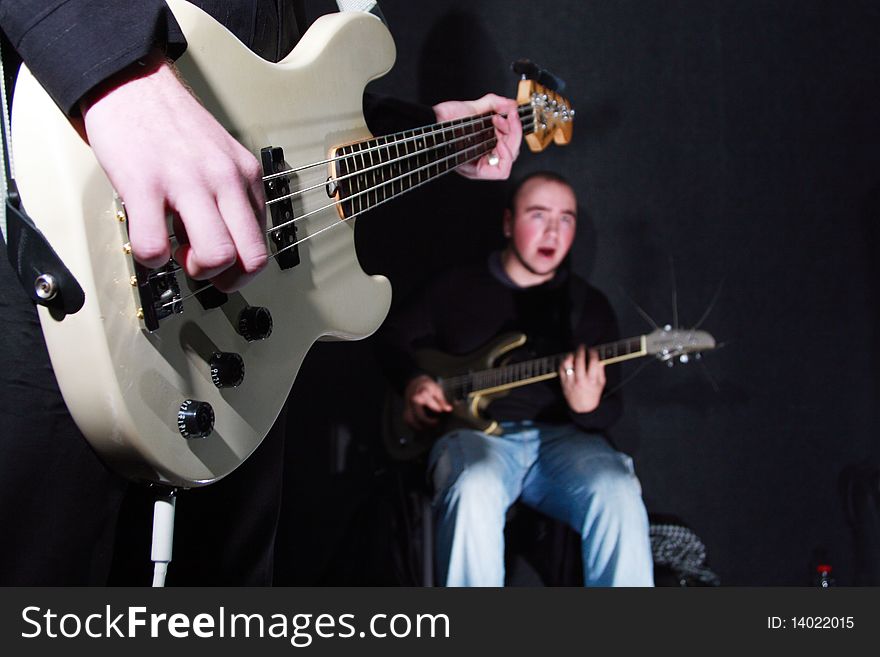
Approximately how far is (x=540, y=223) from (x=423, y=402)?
556mm

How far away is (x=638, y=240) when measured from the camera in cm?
235

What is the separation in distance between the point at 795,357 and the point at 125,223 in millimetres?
2216

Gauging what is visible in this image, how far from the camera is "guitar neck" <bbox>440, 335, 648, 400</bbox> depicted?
2.09m

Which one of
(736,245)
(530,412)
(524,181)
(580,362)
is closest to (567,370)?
(580,362)

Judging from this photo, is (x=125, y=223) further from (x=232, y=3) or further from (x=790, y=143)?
(x=790, y=143)

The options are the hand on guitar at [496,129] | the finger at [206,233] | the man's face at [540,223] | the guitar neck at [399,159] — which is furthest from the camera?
the man's face at [540,223]

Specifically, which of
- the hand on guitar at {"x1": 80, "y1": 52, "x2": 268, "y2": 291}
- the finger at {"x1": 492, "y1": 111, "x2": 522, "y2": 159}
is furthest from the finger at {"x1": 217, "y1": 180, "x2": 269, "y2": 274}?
the finger at {"x1": 492, "y1": 111, "x2": 522, "y2": 159}

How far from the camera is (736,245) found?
242cm

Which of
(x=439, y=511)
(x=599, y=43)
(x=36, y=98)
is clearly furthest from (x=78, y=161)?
(x=599, y=43)

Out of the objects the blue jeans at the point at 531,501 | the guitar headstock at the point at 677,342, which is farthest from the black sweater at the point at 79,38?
the guitar headstock at the point at 677,342

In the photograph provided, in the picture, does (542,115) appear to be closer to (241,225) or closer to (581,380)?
(581,380)

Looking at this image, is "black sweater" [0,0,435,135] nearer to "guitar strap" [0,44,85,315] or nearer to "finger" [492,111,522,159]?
"guitar strap" [0,44,85,315]

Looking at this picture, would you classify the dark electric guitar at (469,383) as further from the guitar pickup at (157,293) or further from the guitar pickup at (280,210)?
the guitar pickup at (157,293)

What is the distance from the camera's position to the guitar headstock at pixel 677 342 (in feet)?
7.19
